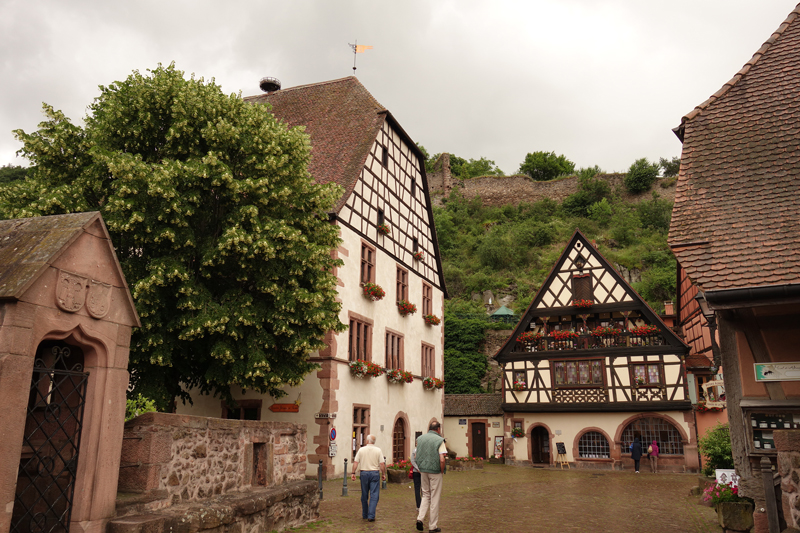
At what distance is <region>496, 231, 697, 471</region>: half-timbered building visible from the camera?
80.0 feet

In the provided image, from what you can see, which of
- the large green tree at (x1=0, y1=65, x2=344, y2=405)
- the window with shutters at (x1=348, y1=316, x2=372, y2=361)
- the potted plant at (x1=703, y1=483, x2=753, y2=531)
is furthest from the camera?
the window with shutters at (x1=348, y1=316, x2=372, y2=361)

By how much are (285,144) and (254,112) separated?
0.96 meters

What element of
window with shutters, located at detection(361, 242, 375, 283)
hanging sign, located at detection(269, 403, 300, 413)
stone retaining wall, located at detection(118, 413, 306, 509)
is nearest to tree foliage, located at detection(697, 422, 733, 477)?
stone retaining wall, located at detection(118, 413, 306, 509)

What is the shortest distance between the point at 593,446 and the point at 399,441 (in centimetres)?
855

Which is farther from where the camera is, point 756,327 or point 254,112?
point 254,112

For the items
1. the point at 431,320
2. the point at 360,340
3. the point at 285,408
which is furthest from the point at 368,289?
the point at 431,320

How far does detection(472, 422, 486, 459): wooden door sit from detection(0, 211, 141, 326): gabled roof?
80.1 ft

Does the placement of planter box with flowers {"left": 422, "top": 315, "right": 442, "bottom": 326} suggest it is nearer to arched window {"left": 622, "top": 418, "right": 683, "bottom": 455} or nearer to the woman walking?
arched window {"left": 622, "top": 418, "right": 683, "bottom": 455}

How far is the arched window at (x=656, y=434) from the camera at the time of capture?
950 inches

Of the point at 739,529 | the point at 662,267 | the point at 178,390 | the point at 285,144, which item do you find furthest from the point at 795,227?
the point at 662,267

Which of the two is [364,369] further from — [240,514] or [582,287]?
[582,287]

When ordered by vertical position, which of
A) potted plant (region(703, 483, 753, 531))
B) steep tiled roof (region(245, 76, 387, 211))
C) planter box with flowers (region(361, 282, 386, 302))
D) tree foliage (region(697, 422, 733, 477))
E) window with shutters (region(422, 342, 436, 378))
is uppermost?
steep tiled roof (region(245, 76, 387, 211))

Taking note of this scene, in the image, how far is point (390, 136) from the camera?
23250 millimetres

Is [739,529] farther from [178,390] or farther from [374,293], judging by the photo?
[374,293]
